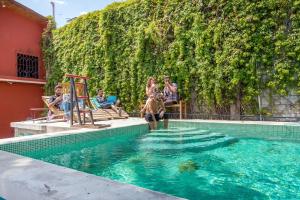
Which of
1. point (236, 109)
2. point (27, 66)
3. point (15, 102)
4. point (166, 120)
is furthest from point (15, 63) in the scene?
point (236, 109)

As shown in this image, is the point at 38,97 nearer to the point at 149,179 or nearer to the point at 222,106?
Result: the point at 222,106

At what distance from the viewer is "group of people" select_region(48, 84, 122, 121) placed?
798 centimetres

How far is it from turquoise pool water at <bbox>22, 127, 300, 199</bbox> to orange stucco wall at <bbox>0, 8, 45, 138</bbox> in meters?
8.68

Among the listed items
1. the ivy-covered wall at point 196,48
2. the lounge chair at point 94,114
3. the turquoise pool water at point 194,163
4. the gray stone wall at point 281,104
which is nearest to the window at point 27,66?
the ivy-covered wall at point 196,48

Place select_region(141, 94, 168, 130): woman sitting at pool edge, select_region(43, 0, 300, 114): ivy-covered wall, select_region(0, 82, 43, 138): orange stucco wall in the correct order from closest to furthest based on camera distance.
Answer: select_region(141, 94, 168, 130): woman sitting at pool edge, select_region(43, 0, 300, 114): ivy-covered wall, select_region(0, 82, 43, 138): orange stucco wall

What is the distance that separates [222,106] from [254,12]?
122 inches

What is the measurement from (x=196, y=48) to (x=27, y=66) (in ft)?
30.9

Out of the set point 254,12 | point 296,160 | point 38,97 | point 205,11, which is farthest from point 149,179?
point 38,97

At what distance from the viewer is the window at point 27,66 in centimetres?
1399

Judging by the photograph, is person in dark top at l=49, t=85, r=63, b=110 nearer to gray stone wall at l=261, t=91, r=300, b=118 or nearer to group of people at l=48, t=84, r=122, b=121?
group of people at l=48, t=84, r=122, b=121

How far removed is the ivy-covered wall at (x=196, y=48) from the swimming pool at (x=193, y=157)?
2113mm

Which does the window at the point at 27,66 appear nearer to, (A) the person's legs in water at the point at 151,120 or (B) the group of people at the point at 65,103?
(B) the group of people at the point at 65,103

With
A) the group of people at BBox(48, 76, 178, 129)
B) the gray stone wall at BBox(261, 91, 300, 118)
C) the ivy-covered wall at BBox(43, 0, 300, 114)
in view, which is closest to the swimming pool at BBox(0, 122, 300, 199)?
the group of people at BBox(48, 76, 178, 129)

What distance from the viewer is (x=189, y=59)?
31.6ft
